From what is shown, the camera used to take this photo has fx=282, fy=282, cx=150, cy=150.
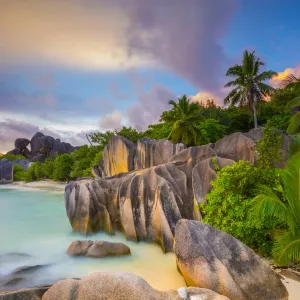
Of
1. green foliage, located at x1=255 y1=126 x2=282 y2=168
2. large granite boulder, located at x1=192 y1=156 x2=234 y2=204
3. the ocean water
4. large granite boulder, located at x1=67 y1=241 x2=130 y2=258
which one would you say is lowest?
the ocean water

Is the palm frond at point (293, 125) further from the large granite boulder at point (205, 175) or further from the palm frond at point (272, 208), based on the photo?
the palm frond at point (272, 208)

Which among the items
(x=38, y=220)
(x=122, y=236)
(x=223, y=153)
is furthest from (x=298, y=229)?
(x=38, y=220)

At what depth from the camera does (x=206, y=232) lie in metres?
5.74

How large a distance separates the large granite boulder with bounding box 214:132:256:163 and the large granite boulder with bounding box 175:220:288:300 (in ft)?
13.2

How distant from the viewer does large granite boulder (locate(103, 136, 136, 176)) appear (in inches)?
628

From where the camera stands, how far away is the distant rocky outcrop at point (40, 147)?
59609 mm

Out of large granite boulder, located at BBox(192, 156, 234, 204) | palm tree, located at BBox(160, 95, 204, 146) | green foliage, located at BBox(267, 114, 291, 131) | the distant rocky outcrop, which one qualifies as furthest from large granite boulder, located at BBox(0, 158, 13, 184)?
large granite boulder, located at BBox(192, 156, 234, 204)

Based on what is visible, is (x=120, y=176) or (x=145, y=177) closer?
(x=145, y=177)

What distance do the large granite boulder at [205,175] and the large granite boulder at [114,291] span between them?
416 centimetres

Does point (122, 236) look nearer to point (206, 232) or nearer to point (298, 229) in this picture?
point (206, 232)

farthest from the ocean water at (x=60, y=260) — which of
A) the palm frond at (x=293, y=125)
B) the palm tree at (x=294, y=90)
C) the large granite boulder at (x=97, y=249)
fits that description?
the palm tree at (x=294, y=90)

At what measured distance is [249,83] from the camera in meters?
28.5

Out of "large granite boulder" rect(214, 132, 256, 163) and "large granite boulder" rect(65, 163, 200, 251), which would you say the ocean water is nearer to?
"large granite boulder" rect(65, 163, 200, 251)

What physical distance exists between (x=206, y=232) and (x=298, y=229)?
69.3 inches
